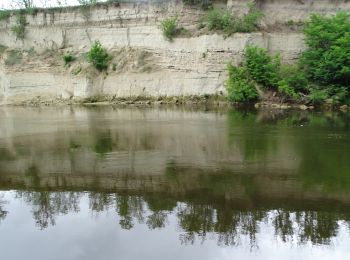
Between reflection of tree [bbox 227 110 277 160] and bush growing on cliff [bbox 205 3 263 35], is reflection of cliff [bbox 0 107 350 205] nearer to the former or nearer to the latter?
reflection of tree [bbox 227 110 277 160]

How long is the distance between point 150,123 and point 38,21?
29477 mm

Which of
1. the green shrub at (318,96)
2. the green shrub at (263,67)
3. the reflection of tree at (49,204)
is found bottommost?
the green shrub at (318,96)

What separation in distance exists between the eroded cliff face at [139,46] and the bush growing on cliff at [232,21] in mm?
616

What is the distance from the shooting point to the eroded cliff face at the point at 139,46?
3866 centimetres

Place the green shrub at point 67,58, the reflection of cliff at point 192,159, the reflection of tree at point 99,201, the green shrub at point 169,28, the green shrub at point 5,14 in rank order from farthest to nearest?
the green shrub at point 5,14 → the green shrub at point 67,58 → the green shrub at point 169,28 → the reflection of cliff at point 192,159 → the reflection of tree at point 99,201

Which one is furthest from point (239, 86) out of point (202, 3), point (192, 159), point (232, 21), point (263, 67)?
point (192, 159)

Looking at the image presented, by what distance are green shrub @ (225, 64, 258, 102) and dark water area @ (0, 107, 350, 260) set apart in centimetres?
1553

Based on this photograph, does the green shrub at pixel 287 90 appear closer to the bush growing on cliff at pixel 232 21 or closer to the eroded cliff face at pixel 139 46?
the eroded cliff face at pixel 139 46

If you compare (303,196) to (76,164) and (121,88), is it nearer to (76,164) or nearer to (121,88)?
(76,164)

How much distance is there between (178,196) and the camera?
10.7m

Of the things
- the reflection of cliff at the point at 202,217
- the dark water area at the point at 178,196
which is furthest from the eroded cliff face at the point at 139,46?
the reflection of cliff at the point at 202,217

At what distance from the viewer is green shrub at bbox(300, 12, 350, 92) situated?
106ft

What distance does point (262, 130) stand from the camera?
20109 mm

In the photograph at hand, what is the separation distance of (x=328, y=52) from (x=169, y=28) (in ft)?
47.3
